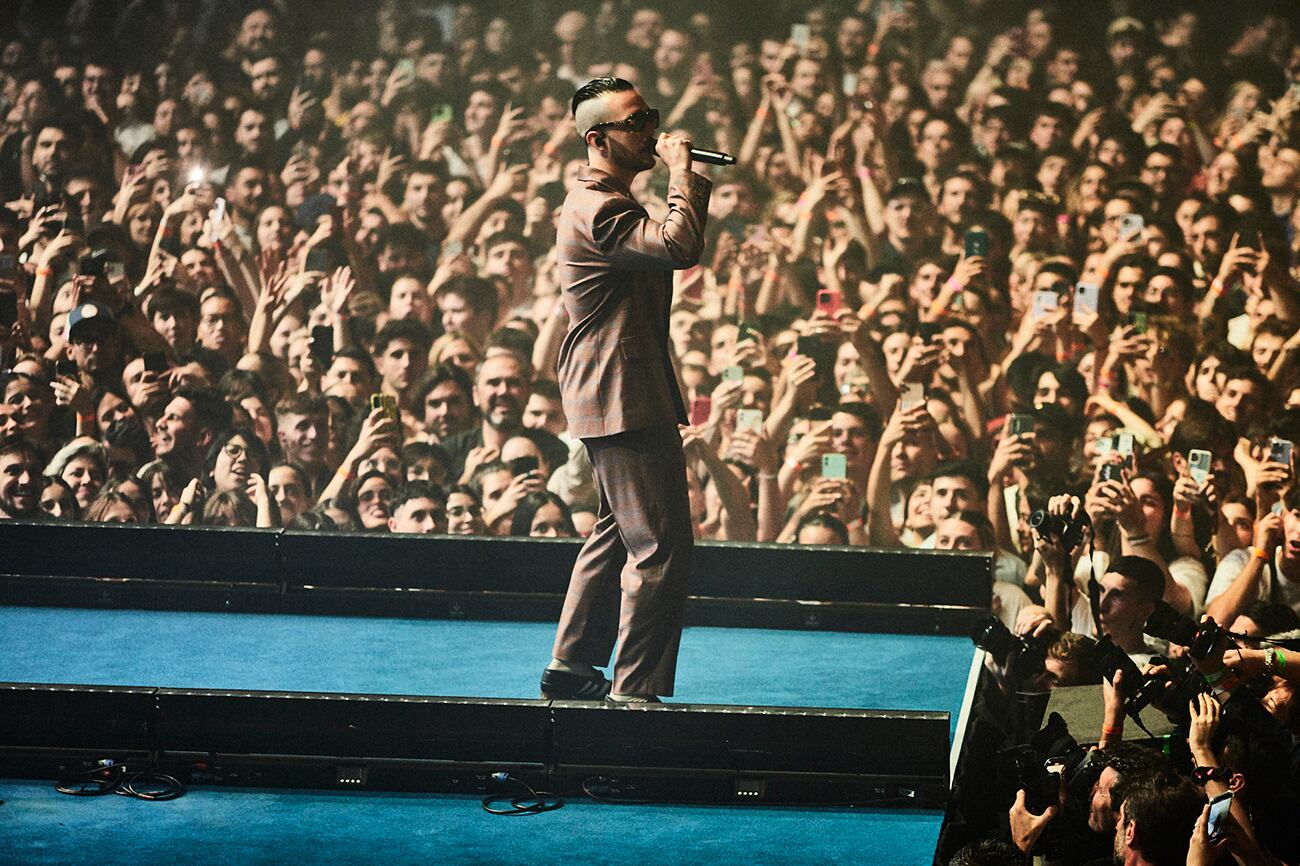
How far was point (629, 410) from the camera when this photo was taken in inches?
172

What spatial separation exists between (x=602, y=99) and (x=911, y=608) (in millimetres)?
2440

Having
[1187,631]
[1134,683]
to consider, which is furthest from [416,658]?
[1187,631]

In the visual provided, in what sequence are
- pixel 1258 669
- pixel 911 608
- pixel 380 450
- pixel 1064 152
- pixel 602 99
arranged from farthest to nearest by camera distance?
pixel 1064 152, pixel 380 450, pixel 911 608, pixel 602 99, pixel 1258 669

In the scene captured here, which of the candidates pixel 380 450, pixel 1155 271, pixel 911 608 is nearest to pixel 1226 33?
pixel 1155 271

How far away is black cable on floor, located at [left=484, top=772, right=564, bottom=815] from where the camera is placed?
4.25m

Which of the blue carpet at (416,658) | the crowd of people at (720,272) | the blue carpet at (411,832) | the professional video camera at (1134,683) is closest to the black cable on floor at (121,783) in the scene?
the blue carpet at (411,832)

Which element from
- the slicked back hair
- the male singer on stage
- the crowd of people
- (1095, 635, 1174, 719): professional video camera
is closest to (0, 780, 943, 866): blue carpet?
the male singer on stage

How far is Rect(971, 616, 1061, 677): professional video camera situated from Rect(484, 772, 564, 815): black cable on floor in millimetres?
1083

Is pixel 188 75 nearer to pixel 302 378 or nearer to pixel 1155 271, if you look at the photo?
pixel 302 378

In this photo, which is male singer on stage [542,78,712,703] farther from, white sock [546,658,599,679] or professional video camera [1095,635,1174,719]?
professional video camera [1095,635,1174,719]

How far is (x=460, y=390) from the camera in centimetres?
720

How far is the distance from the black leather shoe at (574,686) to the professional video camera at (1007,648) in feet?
3.08

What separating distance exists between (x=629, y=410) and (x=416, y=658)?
155 cm

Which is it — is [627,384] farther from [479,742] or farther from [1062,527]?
[1062,527]
